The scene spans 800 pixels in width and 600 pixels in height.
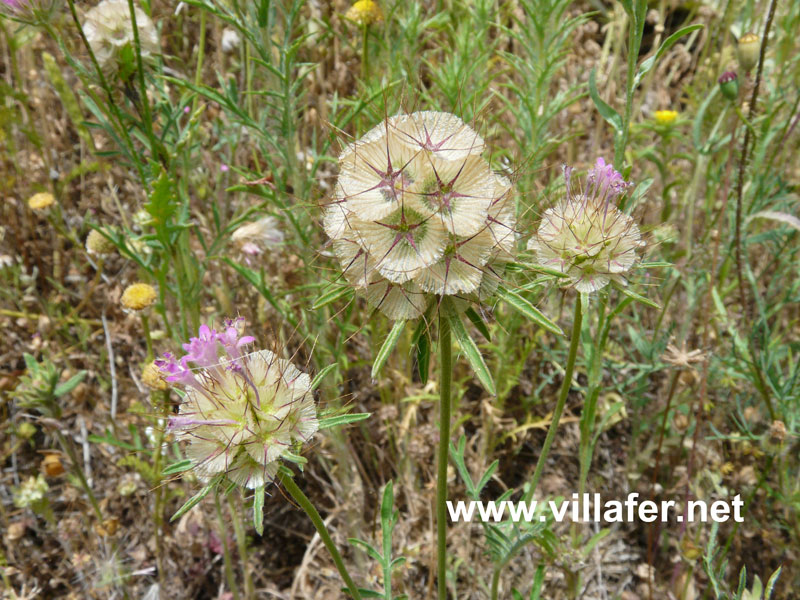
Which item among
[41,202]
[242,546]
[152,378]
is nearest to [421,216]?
[152,378]

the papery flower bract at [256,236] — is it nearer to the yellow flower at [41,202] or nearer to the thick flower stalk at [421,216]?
the yellow flower at [41,202]

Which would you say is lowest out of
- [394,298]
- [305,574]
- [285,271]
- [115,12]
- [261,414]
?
[305,574]

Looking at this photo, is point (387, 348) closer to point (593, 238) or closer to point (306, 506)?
point (306, 506)

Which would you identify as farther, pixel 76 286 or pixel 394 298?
pixel 76 286

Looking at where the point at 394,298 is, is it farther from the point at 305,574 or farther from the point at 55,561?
the point at 55,561

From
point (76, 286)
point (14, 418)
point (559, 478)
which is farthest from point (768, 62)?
point (14, 418)

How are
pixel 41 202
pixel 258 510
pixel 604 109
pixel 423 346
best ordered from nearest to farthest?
pixel 258 510
pixel 423 346
pixel 604 109
pixel 41 202

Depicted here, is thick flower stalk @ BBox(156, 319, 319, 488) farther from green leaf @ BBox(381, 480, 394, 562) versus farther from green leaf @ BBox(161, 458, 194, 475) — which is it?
green leaf @ BBox(381, 480, 394, 562)
